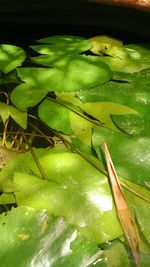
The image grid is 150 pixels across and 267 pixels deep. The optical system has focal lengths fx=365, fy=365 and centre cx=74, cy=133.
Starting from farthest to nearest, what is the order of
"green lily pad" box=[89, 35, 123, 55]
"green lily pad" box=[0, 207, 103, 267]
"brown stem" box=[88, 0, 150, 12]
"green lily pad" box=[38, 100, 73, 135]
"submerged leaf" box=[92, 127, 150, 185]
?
1. "green lily pad" box=[89, 35, 123, 55]
2. "brown stem" box=[88, 0, 150, 12]
3. "green lily pad" box=[38, 100, 73, 135]
4. "submerged leaf" box=[92, 127, 150, 185]
5. "green lily pad" box=[0, 207, 103, 267]

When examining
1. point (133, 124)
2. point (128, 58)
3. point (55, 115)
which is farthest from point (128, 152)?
point (128, 58)

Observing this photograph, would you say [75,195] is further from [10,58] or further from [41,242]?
[10,58]

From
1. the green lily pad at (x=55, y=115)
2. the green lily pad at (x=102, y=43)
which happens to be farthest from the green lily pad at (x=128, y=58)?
the green lily pad at (x=55, y=115)

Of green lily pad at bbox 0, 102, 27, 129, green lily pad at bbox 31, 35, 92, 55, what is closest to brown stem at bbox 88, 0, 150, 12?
green lily pad at bbox 31, 35, 92, 55

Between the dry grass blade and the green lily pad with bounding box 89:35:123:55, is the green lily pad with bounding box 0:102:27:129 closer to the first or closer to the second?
the dry grass blade

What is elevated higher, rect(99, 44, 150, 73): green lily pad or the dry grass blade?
rect(99, 44, 150, 73): green lily pad

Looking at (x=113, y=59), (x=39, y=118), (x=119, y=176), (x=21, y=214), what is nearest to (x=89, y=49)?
(x=113, y=59)

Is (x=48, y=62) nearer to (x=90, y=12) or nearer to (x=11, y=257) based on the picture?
(x=90, y=12)
